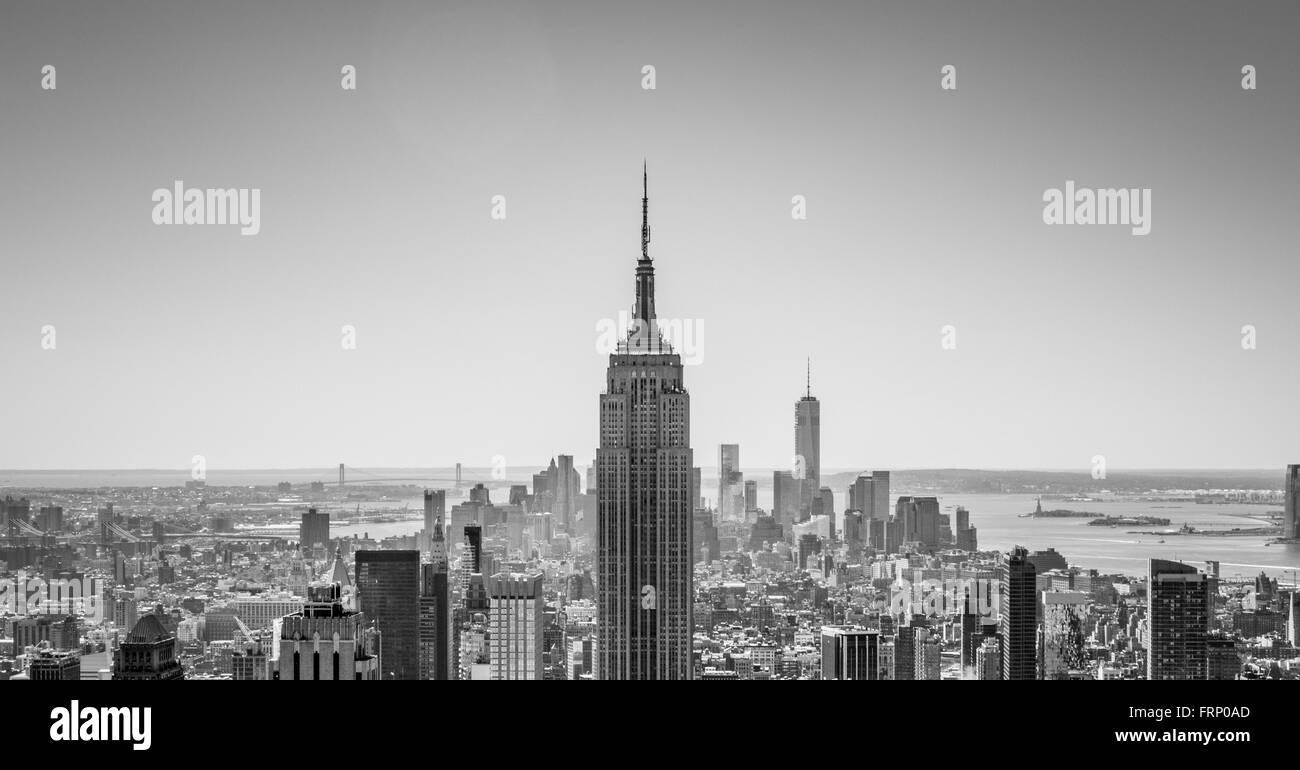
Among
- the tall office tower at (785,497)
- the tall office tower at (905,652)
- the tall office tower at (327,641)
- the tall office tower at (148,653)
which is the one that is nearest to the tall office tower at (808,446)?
the tall office tower at (785,497)

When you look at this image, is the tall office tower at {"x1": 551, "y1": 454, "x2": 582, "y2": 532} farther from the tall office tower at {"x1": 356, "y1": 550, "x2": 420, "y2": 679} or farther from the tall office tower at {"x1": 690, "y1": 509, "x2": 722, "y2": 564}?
the tall office tower at {"x1": 356, "y1": 550, "x2": 420, "y2": 679}

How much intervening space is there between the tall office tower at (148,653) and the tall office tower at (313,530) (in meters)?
1.11

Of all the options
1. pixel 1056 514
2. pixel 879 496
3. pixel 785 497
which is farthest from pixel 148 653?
pixel 1056 514

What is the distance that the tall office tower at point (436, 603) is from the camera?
7.94 m

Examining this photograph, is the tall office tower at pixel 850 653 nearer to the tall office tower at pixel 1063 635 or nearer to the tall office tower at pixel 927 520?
the tall office tower at pixel 927 520

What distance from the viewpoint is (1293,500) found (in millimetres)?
6066

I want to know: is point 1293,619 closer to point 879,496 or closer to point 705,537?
point 879,496

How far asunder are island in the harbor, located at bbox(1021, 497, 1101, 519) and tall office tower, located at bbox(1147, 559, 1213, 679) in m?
0.48

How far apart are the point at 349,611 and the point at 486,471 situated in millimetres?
1451

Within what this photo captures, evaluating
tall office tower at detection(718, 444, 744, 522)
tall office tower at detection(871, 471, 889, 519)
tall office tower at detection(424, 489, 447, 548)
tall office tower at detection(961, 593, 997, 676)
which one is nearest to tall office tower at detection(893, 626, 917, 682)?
tall office tower at detection(961, 593, 997, 676)

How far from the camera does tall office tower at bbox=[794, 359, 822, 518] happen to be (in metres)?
7.98
